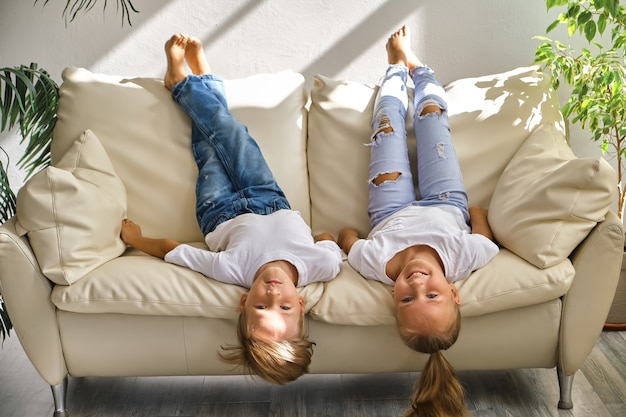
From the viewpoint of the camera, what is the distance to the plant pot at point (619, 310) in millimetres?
2822

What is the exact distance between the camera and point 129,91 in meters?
2.71

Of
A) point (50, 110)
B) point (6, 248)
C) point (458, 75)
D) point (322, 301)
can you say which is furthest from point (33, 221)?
point (458, 75)

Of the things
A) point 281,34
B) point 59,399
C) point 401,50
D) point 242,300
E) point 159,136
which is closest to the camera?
point 242,300

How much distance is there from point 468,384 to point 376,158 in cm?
82

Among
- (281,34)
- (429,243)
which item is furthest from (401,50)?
(429,243)

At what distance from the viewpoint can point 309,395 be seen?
8.02ft

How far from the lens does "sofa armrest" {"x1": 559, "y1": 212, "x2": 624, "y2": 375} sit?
2.18 metres

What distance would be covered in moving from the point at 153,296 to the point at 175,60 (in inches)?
39.6

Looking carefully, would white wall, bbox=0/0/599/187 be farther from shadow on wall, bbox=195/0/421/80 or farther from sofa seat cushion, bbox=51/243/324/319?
sofa seat cushion, bbox=51/243/324/319

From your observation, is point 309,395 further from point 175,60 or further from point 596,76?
point 596,76

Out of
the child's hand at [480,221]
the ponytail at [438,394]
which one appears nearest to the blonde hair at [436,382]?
the ponytail at [438,394]

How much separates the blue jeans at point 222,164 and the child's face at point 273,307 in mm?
426

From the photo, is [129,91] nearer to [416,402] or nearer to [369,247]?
[369,247]

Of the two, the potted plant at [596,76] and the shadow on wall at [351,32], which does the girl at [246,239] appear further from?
the potted plant at [596,76]
